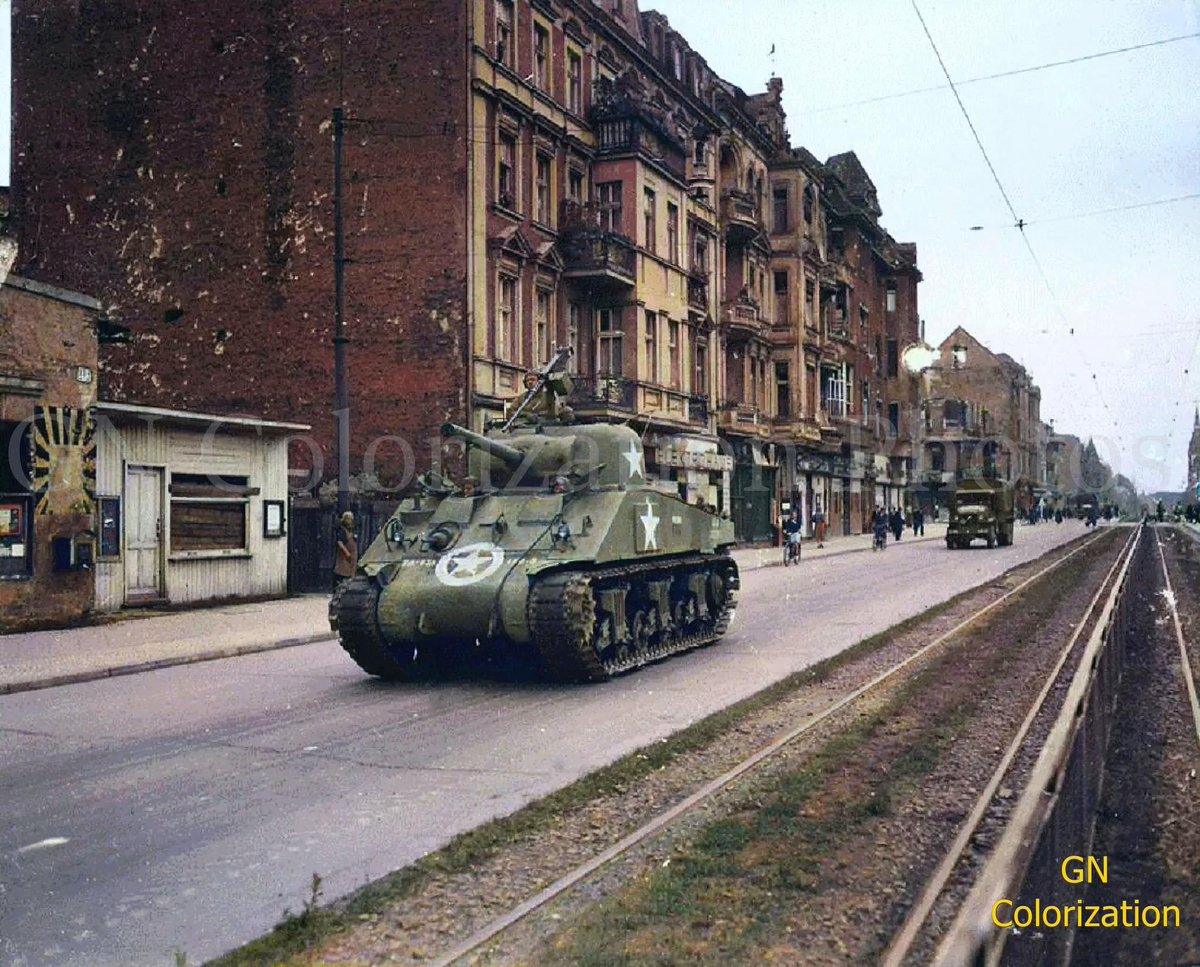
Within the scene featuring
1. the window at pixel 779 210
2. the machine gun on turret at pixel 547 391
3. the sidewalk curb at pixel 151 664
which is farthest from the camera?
the window at pixel 779 210

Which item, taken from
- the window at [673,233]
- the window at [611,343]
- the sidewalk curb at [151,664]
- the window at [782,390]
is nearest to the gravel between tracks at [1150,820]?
the sidewalk curb at [151,664]

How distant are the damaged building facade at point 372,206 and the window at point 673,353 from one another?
0.14 meters

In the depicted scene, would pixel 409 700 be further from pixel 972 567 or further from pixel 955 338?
pixel 955 338

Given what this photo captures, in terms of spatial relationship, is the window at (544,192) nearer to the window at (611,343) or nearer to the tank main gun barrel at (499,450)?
the window at (611,343)

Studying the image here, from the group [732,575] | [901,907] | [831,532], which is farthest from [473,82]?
[831,532]

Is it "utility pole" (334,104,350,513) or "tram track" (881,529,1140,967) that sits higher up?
"utility pole" (334,104,350,513)

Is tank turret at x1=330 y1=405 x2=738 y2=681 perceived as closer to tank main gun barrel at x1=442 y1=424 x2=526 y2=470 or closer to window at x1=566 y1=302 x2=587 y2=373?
tank main gun barrel at x1=442 y1=424 x2=526 y2=470

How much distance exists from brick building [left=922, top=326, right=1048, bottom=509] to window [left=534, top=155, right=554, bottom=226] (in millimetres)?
62504

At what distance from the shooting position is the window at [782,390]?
4547 cm

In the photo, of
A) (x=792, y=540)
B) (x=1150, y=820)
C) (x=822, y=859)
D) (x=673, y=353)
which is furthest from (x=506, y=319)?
(x=822, y=859)

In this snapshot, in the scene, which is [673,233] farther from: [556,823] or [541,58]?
[556,823]

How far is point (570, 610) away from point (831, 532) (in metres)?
43.1

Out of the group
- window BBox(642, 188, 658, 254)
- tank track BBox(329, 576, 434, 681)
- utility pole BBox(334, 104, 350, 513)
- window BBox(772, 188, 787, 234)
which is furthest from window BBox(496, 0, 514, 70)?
window BBox(772, 188, 787, 234)

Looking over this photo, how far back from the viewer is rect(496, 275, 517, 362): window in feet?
89.1
